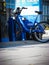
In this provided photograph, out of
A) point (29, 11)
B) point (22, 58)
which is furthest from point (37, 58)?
point (29, 11)

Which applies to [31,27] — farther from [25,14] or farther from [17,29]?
[25,14]

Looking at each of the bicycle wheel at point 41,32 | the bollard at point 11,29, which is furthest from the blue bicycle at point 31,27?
the bollard at point 11,29

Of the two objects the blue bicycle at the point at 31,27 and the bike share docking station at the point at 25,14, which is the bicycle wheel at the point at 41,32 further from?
the bike share docking station at the point at 25,14

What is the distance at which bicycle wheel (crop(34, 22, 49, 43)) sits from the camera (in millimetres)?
12696

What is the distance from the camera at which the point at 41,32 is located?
12.8 metres

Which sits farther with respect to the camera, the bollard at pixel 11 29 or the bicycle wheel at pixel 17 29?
the bicycle wheel at pixel 17 29

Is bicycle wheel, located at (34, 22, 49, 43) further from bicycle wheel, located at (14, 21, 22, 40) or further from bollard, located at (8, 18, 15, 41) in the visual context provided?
bollard, located at (8, 18, 15, 41)

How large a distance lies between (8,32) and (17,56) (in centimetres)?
436

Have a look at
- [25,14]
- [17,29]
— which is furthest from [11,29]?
[25,14]

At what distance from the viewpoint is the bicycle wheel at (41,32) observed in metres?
12.7

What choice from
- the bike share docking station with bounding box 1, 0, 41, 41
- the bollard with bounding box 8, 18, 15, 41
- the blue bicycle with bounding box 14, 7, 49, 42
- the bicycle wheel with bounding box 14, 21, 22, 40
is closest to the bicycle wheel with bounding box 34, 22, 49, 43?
the blue bicycle with bounding box 14, 7, 49, 42

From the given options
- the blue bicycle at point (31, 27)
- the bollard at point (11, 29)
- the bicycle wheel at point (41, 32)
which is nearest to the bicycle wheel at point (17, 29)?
the blue bicycle at point (31, 27)

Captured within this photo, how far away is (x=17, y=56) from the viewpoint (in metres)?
8.39

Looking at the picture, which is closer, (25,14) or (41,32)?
(41,32)
